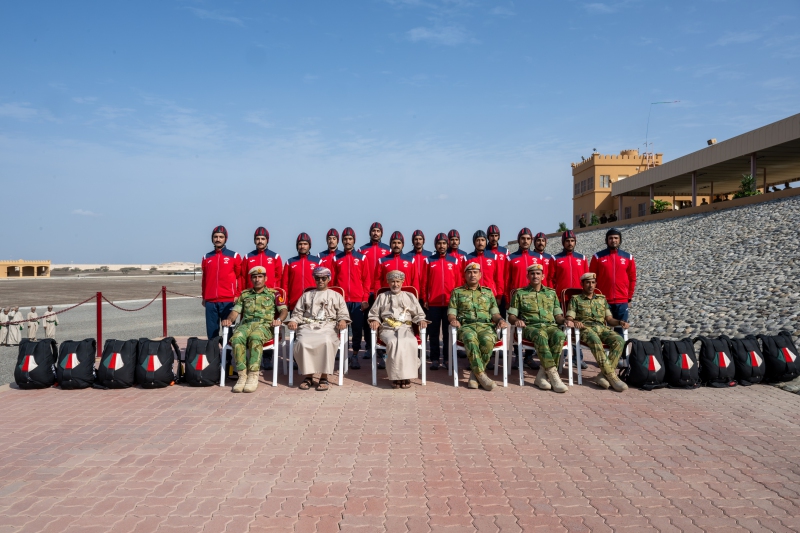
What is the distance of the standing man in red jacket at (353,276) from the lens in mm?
7668

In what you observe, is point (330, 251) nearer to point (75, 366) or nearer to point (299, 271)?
point (299, 271)

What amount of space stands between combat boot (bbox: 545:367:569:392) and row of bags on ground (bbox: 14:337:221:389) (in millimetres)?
3935

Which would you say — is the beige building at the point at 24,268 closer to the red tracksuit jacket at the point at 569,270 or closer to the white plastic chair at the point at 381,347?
the white plastic chair at the point at 381,347

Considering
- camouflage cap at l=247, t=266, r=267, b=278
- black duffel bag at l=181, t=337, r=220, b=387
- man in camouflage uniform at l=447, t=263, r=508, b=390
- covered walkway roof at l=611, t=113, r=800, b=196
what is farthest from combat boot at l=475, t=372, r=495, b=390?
covered walkway roof at l=611, t=113, r=800, b=196

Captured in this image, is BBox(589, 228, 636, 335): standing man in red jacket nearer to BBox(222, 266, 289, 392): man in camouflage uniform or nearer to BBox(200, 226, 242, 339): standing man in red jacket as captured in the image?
BBox(222, 266, 289, 392): man in camouflage uniform

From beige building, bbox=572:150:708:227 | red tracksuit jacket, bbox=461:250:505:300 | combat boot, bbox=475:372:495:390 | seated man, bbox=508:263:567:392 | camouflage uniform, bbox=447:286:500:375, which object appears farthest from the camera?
beige building, bbox=572:150:708:227

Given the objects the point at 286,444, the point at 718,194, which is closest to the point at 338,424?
the point at 286,444

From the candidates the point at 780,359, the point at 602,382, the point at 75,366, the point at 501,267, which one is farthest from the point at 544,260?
the point at 75,366

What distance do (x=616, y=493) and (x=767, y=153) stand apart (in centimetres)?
3054

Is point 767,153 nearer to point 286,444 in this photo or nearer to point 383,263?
point 383,263

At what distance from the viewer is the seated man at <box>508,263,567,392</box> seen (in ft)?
21.0

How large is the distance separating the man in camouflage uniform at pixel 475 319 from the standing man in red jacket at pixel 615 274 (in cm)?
168

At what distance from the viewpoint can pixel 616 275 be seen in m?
7.34

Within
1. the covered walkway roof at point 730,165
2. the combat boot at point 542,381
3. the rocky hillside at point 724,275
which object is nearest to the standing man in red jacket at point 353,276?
the combat boot at point 542,381
